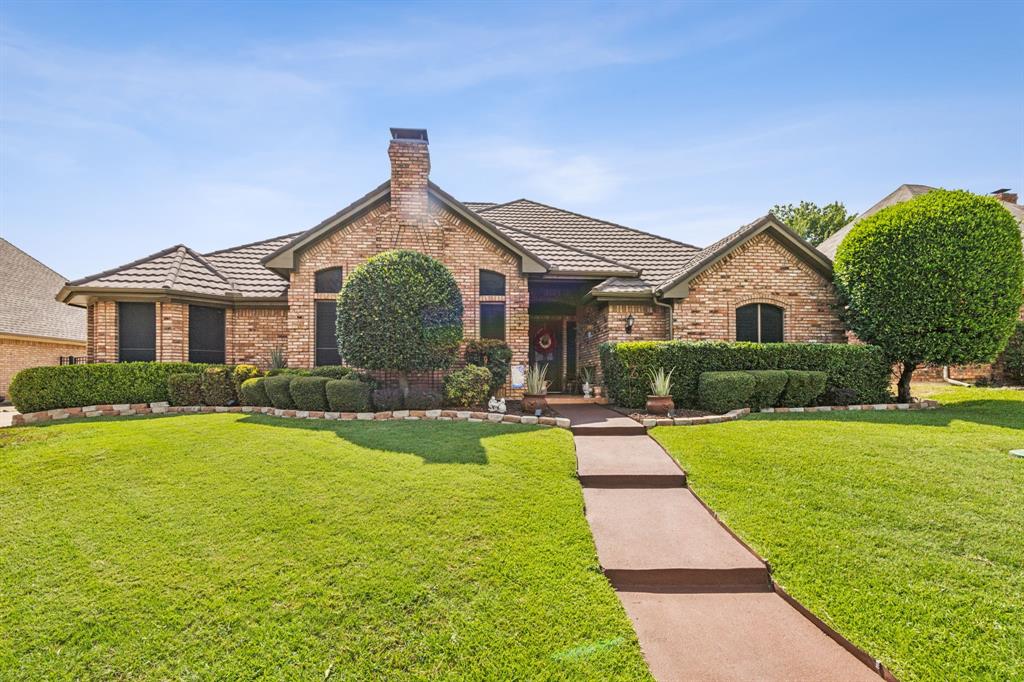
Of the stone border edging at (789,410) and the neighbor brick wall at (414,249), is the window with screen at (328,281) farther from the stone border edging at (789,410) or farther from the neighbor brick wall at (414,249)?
the stone border edging at (789,410)

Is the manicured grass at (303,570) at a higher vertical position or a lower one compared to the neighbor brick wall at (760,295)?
lower

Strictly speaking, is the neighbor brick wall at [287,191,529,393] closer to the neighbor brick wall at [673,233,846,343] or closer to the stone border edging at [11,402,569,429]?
the stone border edging at [11,402,569,429]

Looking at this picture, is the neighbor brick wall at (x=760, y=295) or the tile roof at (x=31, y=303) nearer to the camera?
the neighbor brick wall at (x=760, y=295)

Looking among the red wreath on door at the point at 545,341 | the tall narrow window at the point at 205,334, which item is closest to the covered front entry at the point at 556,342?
the red wreath on door at the point at 545,341

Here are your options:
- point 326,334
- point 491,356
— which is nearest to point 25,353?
point 326,334

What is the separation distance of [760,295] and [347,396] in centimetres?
1113

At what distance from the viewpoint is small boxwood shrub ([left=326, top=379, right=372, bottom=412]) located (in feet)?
30.9

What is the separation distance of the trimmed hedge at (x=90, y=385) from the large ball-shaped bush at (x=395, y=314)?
5.16 metres

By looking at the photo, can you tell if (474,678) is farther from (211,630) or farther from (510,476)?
(510,476)


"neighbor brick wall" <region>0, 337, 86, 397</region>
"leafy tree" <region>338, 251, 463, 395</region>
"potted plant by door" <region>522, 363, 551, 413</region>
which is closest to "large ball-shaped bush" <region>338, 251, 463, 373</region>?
"leafy tree" <region>338, 251, 463, 395</region>

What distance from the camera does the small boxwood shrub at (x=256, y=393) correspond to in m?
10.3

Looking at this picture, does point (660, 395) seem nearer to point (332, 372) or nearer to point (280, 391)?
point (332, 372)

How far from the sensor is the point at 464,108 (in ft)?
29.6

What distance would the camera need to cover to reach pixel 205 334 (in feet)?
41.3
